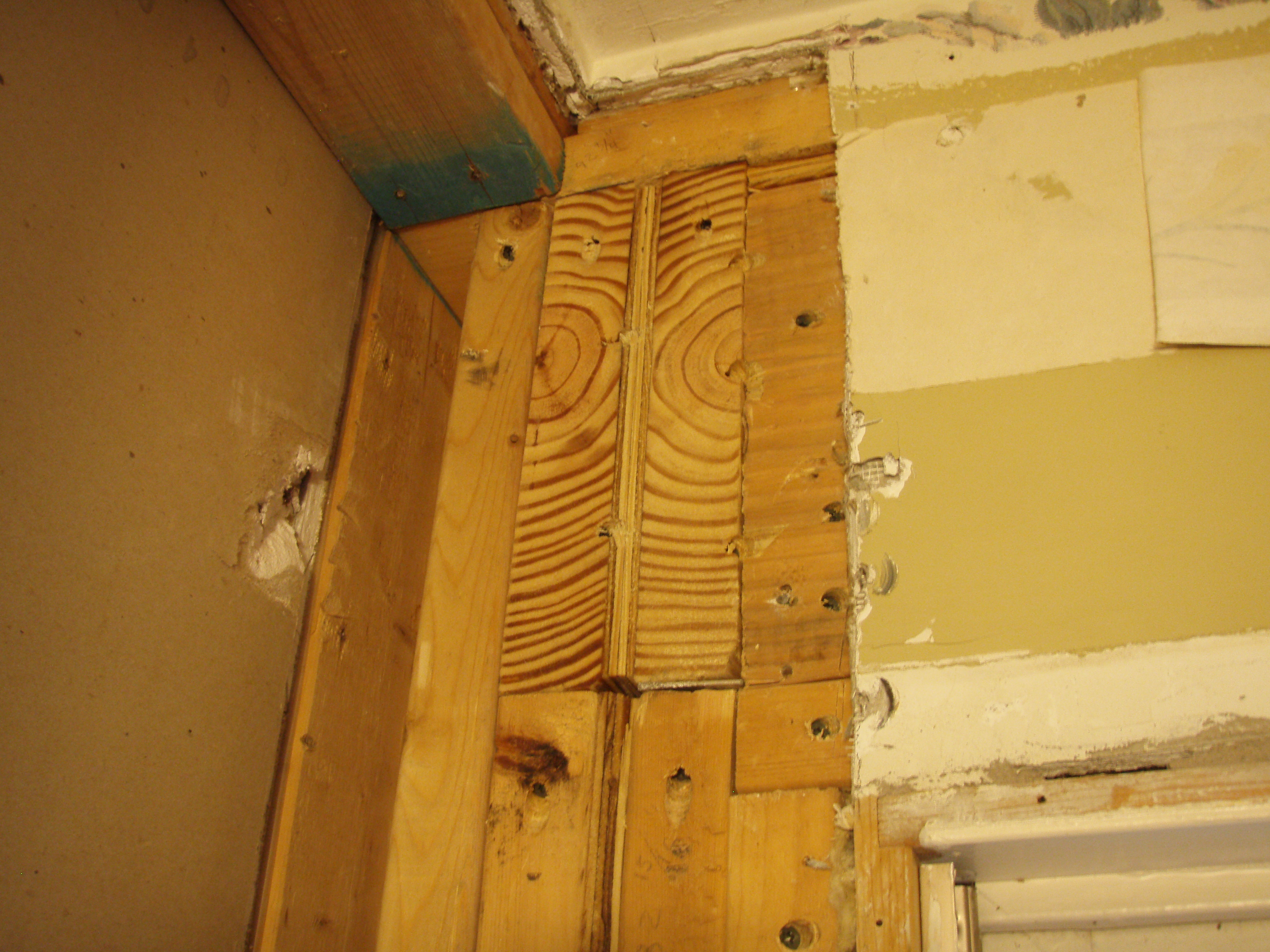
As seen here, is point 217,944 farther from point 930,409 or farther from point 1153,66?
point 1153,66

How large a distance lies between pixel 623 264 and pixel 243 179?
525 mm

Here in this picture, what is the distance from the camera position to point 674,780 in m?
1.06

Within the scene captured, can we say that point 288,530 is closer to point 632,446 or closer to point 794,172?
point 632,446

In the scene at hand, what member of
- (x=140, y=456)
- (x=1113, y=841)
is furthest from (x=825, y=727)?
(x=140, y=456)

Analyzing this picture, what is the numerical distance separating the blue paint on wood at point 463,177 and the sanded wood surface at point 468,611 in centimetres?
4

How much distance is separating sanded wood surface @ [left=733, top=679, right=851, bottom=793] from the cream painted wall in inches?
23.8

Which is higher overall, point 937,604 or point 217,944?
point 937,604

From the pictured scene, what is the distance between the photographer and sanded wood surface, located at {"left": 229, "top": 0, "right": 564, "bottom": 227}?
4.32 feet

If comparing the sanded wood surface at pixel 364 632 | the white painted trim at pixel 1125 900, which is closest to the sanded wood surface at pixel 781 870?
the white painted trim at pixel 1125 900

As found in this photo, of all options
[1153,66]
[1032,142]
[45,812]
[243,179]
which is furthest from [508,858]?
[1153,66]

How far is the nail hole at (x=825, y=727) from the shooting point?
1.04 metres

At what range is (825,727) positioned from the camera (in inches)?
40.9

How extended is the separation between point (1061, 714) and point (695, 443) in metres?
0.51

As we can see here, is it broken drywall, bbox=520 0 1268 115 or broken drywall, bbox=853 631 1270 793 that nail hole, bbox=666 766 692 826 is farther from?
broken drywall, bbox=520 0 1268 115
